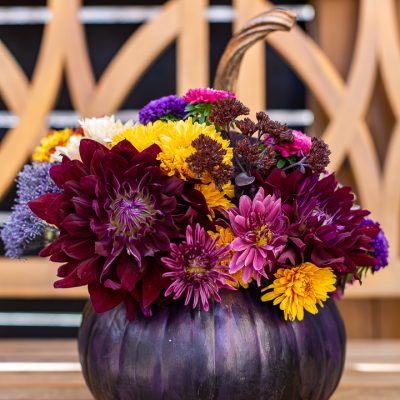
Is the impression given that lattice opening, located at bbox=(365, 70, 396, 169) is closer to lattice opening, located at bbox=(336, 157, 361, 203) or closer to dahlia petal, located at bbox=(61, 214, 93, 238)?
Result: lattice opening, located at bbox=(336, 157, 361, 203)

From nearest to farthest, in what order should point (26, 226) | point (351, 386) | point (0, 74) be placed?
point (26, 226), point (351, 386), point (0, 74)

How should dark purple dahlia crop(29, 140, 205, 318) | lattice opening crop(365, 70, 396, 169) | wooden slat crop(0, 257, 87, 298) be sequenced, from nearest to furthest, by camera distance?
1. dark purple dahlia crop(29, 140, 205, 318)
2. wooden slat crop(0, 257, 87, 298)
3. lattice opening crop(365, 70, 396, 169)

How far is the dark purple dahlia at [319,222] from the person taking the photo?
0.37 m

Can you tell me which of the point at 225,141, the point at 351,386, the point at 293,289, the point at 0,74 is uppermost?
the point at 0,74

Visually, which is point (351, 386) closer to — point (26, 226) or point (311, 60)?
point (26, 226)

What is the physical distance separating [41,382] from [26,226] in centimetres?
27

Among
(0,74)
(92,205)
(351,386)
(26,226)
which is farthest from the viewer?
(0,74)

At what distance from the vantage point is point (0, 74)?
955 mm

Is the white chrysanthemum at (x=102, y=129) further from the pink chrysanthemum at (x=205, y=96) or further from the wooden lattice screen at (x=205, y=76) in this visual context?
the wooden lattice screen at (x=205, y=76)

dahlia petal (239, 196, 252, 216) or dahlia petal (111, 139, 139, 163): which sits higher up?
dahlia petal (111, 139, 139, 163)

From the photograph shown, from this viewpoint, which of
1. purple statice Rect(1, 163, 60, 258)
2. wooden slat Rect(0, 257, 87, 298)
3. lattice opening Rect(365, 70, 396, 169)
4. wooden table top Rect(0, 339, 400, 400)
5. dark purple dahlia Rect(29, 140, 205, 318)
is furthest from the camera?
lattice opening Rect(365, 70, 396, 169)

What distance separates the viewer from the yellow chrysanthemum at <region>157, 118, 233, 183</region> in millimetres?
369

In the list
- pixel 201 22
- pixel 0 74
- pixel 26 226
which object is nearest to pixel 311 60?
pixel 201 22

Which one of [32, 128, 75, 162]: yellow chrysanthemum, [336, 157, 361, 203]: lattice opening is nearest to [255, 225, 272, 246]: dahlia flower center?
[32, 128, 75, 162]: yellow chrysanthemum
